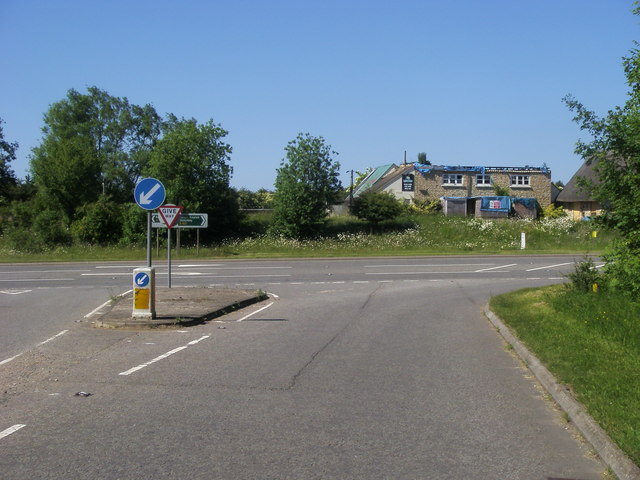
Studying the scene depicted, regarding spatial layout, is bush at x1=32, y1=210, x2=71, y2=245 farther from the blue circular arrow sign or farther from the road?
the blue circular arrow sign

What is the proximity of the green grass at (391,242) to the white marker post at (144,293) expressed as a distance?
25671mm

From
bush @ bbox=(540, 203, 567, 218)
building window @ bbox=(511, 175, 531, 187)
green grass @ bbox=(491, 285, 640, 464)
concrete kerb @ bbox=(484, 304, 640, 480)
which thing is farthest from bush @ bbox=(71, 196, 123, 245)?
concrete kerb @ bbox=(484, 304, 640, 480)

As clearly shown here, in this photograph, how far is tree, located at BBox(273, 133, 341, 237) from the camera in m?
47.1

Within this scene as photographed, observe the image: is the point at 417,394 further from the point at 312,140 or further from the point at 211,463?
the point at 312,140

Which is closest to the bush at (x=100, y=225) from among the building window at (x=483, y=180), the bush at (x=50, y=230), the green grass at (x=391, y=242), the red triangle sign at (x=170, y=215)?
the bush at (x=50, y=230)

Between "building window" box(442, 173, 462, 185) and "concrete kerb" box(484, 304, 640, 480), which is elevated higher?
"building window" box(442, 173, 462, 185)

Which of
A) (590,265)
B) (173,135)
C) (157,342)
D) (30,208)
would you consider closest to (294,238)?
(173,135)

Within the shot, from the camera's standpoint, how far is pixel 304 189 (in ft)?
155

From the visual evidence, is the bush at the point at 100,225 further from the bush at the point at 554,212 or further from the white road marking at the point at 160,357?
the white road marking at the point at 160,357

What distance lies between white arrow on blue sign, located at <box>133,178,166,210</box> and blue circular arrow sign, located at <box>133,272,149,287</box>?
4.69 ft

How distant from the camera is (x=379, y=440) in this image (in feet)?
19.7

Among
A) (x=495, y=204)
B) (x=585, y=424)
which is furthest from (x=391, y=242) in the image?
(x=585, y=424)

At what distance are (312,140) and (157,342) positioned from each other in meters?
38.0

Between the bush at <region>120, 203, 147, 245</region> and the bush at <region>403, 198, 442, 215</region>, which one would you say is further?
the bush at <region>403, 198, 442, 215</region>
